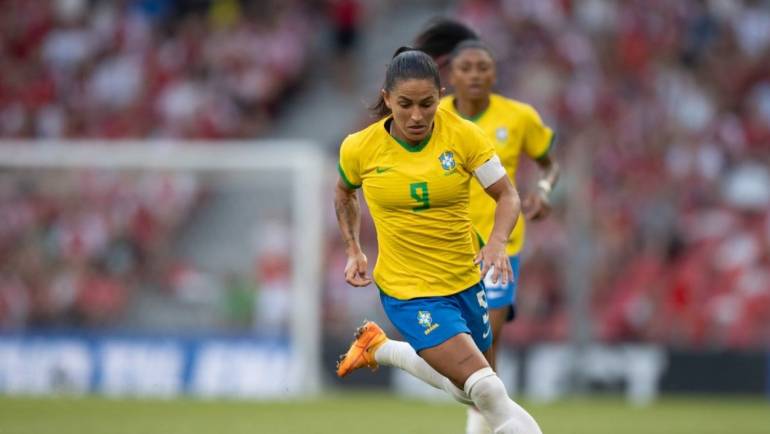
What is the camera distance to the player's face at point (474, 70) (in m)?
9.66

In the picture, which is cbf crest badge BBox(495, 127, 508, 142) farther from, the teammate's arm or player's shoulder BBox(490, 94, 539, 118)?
the teammate's arm

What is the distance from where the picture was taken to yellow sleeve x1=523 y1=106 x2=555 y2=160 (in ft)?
32.7

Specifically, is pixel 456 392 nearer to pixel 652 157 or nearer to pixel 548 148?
pixel 548 148

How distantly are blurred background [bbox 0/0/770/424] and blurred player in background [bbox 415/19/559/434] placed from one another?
6990 millimetres

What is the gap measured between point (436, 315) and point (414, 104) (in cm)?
118

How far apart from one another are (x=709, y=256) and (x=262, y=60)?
28.5ft

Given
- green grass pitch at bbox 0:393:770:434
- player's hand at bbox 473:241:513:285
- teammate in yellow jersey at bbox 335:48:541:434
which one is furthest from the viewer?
green grass pitch at bbox 0:393:770:434

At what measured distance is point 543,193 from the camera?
9883 millimetres

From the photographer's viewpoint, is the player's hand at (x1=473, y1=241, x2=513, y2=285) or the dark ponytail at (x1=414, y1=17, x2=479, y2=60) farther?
the dark ponytail at (x1=414, y1=17, x2=479, y2=60)

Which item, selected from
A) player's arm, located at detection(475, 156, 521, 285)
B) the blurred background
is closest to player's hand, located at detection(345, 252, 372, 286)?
player's arm, located at detection(475, 156, 521, 285)

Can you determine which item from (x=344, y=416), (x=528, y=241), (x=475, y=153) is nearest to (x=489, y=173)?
(x=475, y=153)

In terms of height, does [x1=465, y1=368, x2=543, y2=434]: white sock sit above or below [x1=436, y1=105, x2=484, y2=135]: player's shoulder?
below

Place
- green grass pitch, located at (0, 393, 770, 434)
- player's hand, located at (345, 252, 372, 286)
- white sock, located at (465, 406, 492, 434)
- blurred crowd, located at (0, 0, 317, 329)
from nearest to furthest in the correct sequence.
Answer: player's hand, located at (345, 252, 372, 286) < white sock, located at (465, 406, 492, 434) < green grass pitch, located at (0, 393, 770, 434) < blurred crowd, located at (0, 0, 317, 329)

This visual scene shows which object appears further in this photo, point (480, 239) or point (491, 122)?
point (491, 122)
